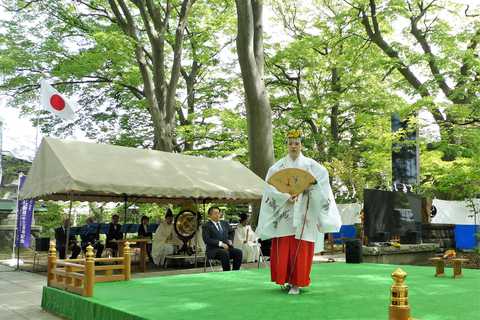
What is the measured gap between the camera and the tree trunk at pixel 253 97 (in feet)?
41.5

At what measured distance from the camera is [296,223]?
5.68m

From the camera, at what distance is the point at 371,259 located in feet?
35.5

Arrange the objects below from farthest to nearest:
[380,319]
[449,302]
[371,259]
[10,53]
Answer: [10,53] → [371,259] → [449,302] → [380,319]

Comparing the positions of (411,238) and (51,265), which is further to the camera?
(411,238)

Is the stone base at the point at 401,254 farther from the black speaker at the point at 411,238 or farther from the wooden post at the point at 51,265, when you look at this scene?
the wooden post at the point at 51,265

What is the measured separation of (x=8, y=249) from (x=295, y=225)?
39.4 feet

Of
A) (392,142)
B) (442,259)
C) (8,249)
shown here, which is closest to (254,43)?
(392,142)

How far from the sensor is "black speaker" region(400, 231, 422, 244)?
1274 cm

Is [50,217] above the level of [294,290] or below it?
above

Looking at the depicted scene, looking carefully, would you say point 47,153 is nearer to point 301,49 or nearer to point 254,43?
point 254,43

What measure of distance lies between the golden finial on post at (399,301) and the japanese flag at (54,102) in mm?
11132

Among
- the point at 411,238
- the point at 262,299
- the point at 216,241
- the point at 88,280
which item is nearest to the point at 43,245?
the point at 216,241

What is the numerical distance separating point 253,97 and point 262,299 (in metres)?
8.24

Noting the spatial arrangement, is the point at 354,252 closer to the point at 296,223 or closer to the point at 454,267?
the point at 454,267
